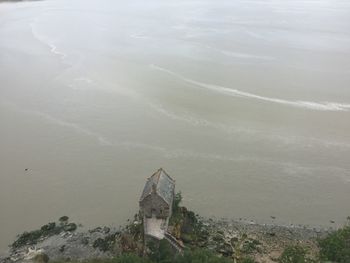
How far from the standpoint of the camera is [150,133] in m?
39.6

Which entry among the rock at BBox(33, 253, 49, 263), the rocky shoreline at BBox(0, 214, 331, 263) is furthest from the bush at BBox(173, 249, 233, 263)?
the rock at BBox(33, 253, 49, 263)

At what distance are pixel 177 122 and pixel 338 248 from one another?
2223cm

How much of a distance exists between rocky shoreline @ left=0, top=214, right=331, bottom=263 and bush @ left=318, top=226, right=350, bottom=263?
10.00 ft

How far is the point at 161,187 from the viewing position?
24531 millimetres

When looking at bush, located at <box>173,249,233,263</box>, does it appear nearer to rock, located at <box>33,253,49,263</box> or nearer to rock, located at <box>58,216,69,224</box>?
rock, located at <box>33,253,49,263</box>

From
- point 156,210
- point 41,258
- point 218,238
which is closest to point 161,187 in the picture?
point 156,210

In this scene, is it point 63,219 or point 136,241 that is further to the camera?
point 63,219

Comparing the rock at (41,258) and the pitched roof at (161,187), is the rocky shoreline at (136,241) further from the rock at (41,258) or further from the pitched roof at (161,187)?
the pitched roof at (161,187)

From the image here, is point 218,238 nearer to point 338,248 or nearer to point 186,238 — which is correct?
point 186,238

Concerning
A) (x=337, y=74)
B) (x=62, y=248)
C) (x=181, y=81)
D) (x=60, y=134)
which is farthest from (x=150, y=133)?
(x=337, y=74)

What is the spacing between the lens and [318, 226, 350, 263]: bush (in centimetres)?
2107

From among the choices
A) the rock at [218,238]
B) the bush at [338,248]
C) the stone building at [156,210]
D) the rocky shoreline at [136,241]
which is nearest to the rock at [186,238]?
the rocky shoreline at [136,241]

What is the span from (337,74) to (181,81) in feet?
61.7

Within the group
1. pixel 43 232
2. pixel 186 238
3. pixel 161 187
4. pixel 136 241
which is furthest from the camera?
pixel 43 232
